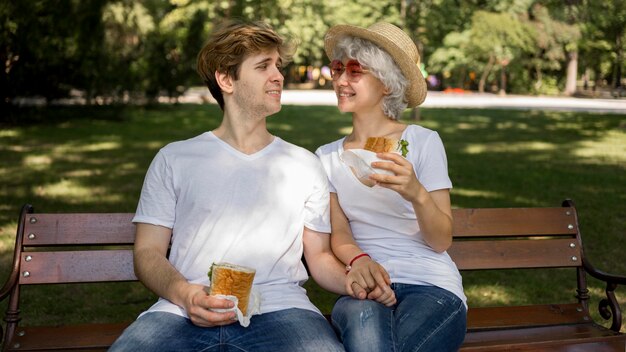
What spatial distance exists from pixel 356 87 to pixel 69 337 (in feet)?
5.27

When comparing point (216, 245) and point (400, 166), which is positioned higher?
point (400, 166)

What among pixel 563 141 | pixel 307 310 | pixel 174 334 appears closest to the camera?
pixel 174 334

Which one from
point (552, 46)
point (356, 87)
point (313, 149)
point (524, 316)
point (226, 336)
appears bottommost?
point (313, 149)

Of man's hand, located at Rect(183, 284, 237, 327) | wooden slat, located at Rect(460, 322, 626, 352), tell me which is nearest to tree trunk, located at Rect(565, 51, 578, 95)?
wooden slat, located at Rect(460, 322, 626, 352)

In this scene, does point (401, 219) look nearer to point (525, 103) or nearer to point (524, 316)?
point (524, 316)

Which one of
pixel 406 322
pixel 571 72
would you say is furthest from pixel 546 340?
pixel 571 72

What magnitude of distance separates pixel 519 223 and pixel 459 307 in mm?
1018

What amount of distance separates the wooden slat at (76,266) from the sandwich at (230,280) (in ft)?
3.24

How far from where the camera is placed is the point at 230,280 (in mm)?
2666

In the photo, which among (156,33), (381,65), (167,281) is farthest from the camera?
(156,33)

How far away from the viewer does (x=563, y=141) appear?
16.1 meters

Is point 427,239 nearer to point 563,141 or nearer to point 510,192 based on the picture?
point 510,192

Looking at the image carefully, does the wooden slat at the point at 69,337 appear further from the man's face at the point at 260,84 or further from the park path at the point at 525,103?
the park path at the point at 525,103

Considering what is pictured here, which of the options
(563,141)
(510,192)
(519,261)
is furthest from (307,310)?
(563,141)
